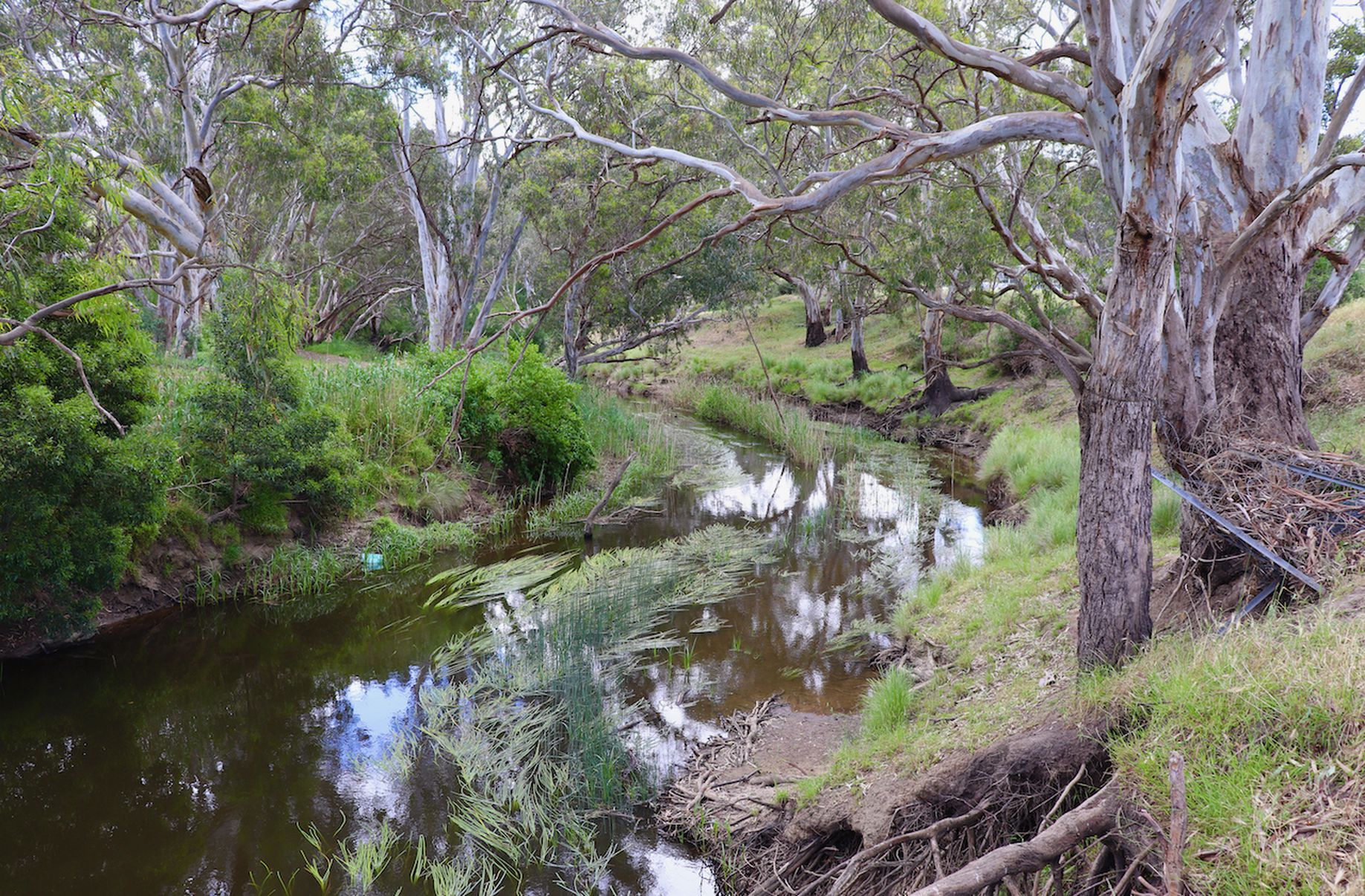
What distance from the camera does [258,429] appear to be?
8.19 metres

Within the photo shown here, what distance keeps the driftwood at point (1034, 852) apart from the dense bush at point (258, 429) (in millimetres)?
6856

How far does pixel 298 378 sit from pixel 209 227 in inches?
95.4

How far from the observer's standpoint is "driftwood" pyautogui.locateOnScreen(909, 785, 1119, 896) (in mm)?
2445

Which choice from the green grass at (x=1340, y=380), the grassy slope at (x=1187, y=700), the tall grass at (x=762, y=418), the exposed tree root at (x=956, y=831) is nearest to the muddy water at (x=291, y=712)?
the exposed tree root at (x=956, y=831)

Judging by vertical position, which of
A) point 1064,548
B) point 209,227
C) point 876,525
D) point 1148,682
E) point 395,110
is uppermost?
point 395,110

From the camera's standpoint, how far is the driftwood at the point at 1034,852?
2.45 m

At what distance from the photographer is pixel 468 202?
18109mm

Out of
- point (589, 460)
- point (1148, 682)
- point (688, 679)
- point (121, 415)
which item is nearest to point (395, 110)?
point (589, 460)

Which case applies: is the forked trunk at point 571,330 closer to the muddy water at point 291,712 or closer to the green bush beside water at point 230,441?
the green bush beside water at point 230,441

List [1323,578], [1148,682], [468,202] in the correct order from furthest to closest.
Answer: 1. [468,202]
2. [1323,578]
3. [1148,682]

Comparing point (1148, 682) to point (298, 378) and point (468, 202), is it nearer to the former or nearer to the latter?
point (298, 378)

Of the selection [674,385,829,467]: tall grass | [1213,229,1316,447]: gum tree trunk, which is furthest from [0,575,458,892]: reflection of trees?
[674,385,829,467]: tall grass

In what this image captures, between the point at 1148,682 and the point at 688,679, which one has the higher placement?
the point at 1148,682

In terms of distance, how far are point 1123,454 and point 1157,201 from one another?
1070mm
